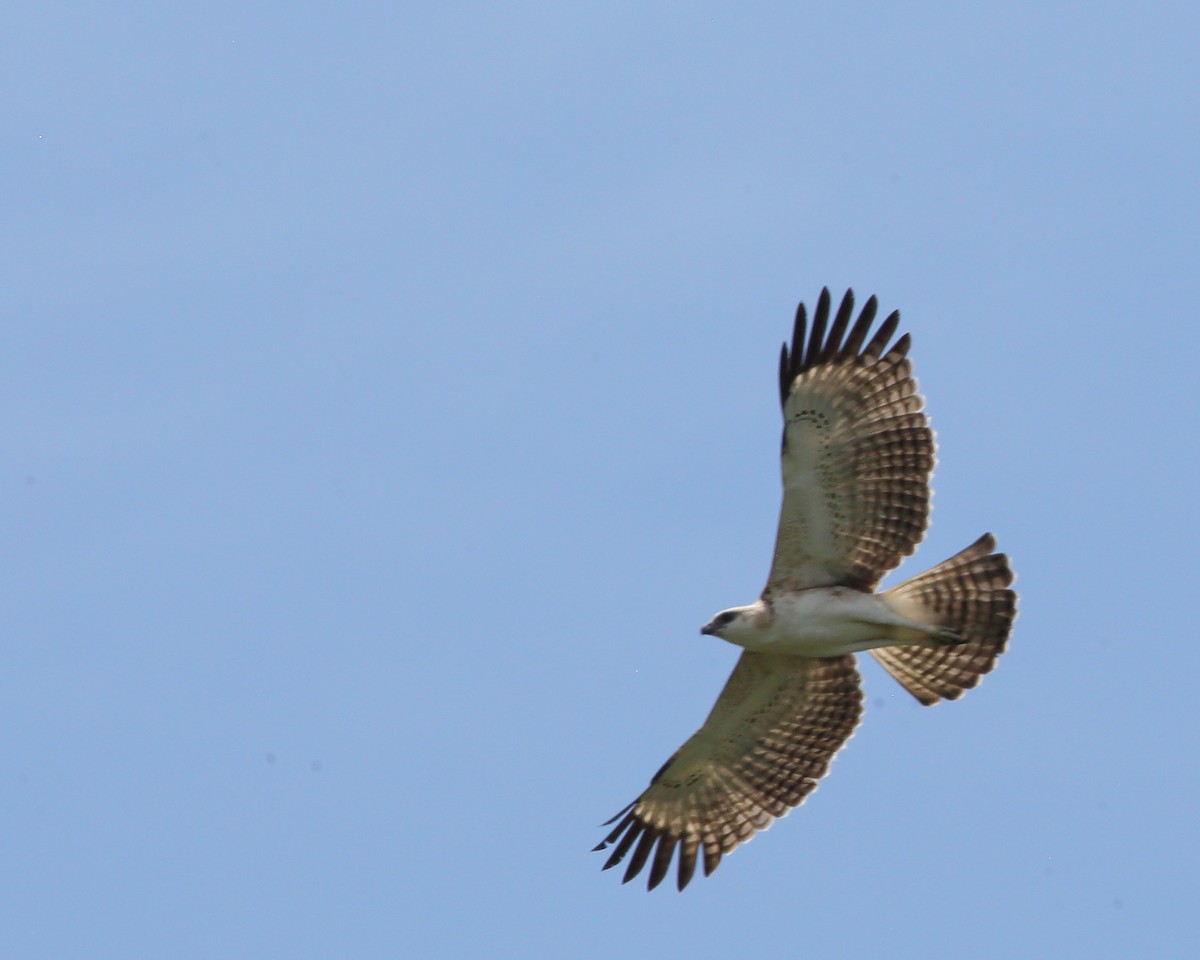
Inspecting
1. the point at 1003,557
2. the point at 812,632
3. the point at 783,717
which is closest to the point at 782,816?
the point at 783,717

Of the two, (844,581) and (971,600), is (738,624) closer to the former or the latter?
(844,581)

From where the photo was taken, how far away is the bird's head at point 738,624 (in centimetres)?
1406

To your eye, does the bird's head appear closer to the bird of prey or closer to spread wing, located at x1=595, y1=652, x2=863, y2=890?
the bird of prey

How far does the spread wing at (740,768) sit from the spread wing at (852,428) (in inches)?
56.7

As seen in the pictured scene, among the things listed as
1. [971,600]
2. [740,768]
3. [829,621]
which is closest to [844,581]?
[829,621]

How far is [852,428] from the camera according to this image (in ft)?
45.6

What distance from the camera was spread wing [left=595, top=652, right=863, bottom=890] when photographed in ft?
48.9

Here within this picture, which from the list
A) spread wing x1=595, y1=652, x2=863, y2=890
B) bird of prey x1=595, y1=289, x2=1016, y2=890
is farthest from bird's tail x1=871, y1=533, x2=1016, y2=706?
spread wing x1=595, y1=652, x2=863, y2=890

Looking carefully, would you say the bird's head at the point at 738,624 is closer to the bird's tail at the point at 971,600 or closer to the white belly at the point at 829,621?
the white belly at the point at 829,621

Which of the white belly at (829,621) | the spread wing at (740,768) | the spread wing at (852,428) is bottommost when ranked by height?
the spread wing at (740,768)

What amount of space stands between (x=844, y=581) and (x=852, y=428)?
1.15 metres

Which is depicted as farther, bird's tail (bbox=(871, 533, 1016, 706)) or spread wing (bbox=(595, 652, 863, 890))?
spread wing (bbox=(595, 652, 863, 890))

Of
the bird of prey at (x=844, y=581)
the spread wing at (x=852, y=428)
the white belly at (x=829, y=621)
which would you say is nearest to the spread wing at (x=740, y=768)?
the bird of prey at (x=844, y=581)

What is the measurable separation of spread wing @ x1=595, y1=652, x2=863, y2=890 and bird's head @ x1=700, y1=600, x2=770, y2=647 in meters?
0.76
